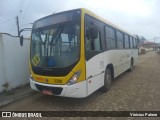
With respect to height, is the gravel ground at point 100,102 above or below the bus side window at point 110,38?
below

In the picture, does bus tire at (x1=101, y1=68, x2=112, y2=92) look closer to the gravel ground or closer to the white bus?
the gravel ground

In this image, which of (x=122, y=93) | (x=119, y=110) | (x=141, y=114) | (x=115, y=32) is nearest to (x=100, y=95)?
(x=122, y=93)

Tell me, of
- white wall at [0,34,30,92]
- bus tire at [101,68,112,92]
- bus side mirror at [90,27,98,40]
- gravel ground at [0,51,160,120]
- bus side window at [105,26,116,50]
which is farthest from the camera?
bus side window at [105,26,116,50]

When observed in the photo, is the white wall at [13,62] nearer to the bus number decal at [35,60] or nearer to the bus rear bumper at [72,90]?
the bus number decal at [35,60]

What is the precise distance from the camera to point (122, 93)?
25.2ft

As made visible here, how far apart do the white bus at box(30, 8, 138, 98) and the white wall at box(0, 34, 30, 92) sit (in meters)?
1.68

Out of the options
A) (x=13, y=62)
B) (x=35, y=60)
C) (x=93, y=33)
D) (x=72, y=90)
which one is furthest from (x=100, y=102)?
(x=13, y=62)

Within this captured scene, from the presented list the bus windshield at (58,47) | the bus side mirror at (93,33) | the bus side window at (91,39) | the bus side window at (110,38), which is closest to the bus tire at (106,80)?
the bus side window at (110,38)

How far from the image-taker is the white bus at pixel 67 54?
575cm

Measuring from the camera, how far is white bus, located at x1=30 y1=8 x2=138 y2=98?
227 inches

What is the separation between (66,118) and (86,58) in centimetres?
183

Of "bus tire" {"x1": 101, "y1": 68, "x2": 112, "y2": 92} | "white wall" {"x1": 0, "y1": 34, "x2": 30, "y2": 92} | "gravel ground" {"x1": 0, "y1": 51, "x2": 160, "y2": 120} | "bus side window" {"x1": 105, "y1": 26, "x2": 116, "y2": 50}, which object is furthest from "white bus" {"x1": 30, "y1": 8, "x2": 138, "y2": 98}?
"white wall" {"x1": 0, "y1": 34, "x2": 30, "y2": 92}

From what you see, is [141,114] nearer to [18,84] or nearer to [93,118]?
[93,118]

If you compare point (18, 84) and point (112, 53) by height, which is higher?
point (112, 53)
